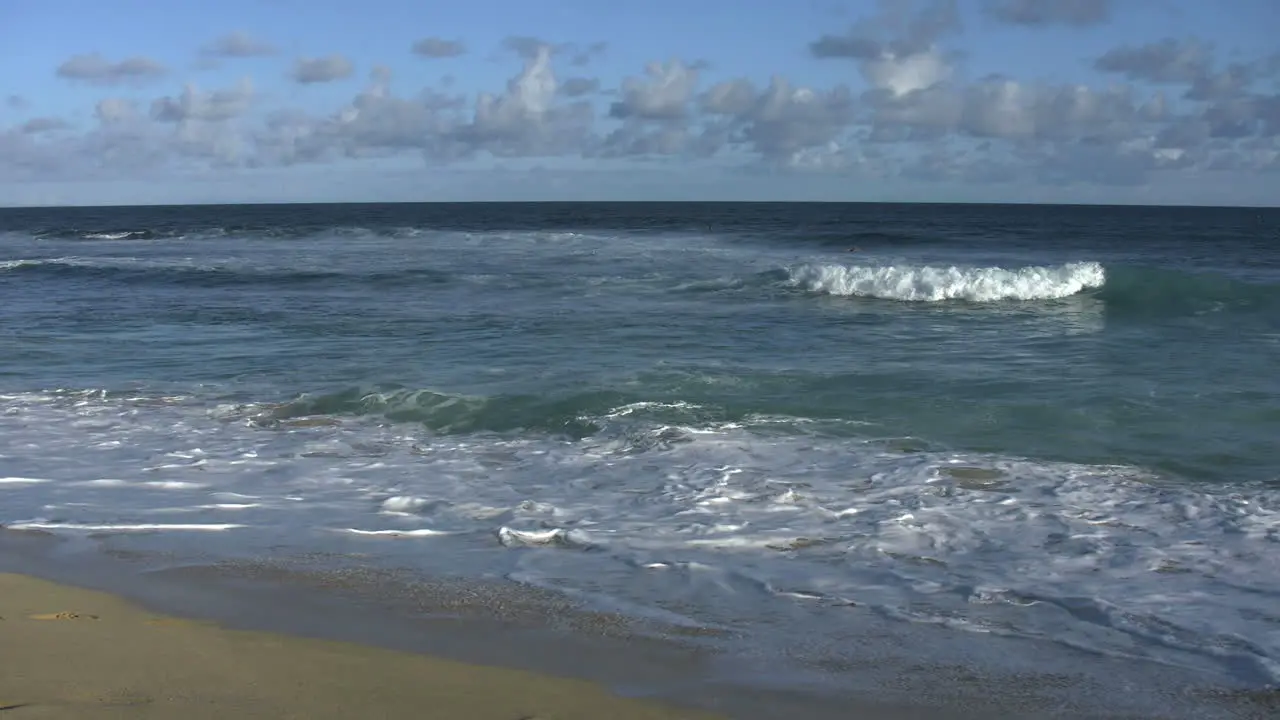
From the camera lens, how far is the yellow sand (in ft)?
14.4

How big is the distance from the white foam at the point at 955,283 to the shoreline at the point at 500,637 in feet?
60.9

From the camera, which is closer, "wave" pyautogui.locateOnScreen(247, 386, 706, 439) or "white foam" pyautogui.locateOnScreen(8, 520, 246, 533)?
"white foam" pyautogui.locateOnScreen(8, 520, 246, 533)

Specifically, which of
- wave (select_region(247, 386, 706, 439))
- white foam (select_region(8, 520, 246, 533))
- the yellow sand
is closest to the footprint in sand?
the yellow sand

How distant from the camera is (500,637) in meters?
5.36

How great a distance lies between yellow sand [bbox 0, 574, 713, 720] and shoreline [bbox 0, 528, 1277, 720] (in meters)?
0.03

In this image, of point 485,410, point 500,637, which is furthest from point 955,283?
point 500,637

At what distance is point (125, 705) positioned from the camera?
4.38 meters

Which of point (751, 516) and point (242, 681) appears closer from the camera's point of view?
point (242, 681)

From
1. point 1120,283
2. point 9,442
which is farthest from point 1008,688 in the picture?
point 1120,283

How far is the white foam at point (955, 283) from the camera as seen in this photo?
23688 millimetres

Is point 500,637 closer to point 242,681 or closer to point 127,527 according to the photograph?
point 242,681

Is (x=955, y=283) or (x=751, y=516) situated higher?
(x=955, y=283)

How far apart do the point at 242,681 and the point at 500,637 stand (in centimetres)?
117

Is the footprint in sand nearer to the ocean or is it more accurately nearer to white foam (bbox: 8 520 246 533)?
the ocean
